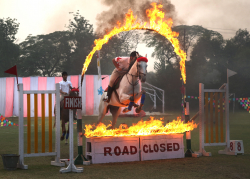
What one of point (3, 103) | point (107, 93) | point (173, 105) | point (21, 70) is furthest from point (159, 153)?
point (21, 70)

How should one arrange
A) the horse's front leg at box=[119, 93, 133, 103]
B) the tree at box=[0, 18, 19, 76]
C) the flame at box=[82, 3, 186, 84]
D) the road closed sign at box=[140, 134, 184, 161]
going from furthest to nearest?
the tree at box=[0, 18, 19, 76]
the flame at box=[82, 3, 186, 84]
the horse's front leg at box=[119, 93, 133, 103]
the road closed sign at box=[140, 134, 184, 161]

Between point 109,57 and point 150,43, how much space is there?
19.9ft

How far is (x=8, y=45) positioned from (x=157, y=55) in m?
19.5

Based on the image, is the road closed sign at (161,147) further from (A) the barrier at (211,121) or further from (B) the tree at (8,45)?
(B) the tree at (8,45)

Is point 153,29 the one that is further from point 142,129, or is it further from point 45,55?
point 45,55

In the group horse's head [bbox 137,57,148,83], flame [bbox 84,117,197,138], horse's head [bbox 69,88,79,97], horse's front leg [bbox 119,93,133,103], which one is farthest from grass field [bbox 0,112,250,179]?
horse's head [bbox 69,88,79,97]

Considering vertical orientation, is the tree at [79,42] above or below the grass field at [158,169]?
above

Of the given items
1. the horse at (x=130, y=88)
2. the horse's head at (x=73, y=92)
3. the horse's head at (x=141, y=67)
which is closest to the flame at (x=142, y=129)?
the horse at (x=130, y=88)

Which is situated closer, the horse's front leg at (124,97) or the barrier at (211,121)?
the horse's front leg at (124,97)

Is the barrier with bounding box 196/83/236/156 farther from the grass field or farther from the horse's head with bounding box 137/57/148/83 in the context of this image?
the horse's head with bounding box 137/57/148/83

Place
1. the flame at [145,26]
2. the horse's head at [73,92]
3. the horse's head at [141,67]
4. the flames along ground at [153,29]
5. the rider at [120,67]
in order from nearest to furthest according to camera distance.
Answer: the horse's head at [141,67] < the flames along ground at [153,29] < the flame at [145,26] < the rider at [120,67] < the horse's head at [73,92]

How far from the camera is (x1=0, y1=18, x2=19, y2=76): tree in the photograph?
4066cm

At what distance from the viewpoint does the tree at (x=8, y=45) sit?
4066 cm

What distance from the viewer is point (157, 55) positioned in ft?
146
